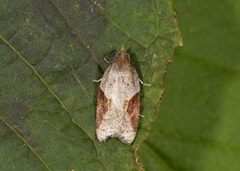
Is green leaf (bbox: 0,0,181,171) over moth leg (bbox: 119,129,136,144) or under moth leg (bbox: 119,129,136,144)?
over

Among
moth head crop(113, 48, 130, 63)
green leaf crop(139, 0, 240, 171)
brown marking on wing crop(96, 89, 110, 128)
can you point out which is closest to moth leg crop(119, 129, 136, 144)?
brown marking on wing crop(96, 89, 110, 128)

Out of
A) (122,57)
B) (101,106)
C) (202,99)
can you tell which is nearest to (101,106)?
(101,106)

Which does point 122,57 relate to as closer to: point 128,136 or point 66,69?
point 66,69

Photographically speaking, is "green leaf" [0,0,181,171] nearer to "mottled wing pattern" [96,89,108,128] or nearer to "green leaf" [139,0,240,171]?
"mottled wing pattern" [96,89,108,128]

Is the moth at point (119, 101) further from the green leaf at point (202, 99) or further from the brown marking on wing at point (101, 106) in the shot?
the green leaf at point (202, 99)

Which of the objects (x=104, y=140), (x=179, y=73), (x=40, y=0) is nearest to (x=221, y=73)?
(x=179, y=73)

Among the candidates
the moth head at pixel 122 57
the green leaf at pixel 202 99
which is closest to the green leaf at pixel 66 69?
the moth head at pixel 122 57

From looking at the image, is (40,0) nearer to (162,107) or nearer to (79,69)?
(79,69)
